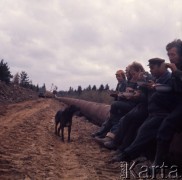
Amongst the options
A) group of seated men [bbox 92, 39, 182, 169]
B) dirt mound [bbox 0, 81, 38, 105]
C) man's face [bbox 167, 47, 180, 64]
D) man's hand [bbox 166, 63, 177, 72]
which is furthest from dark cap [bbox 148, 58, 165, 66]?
dirt mound [bbox 0, 81, 38, 105]

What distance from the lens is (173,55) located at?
5.15 meters

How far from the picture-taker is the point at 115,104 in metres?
7.47

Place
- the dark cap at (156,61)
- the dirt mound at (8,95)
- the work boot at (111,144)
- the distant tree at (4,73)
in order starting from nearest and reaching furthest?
the dark cap at (156,61), the work boot at (111,144), the dirt mound at (8,95), the distant tree at (4,73)

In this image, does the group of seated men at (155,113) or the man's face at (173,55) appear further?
the man's face at (173,55)

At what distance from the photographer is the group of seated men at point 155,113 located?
4.94m

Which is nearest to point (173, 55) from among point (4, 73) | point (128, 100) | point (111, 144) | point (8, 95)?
point (128, 100)

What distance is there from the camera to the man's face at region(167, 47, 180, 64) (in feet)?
16.8

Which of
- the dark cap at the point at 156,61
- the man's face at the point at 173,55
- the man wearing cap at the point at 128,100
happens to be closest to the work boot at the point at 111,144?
the man wearing cap at the point at 128,100

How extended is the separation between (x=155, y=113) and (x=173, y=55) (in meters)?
0.95

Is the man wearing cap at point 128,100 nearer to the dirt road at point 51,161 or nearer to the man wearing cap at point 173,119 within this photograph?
the dirt road at point 51,161

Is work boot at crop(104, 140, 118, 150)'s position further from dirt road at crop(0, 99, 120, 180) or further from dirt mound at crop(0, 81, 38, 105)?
dirt mound at crop(0, 81, 38, 105)

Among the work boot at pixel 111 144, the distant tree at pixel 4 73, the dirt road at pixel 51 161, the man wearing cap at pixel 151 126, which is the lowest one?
the dirt road at pixel 51 161

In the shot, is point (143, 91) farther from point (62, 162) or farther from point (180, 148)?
point (62, 162)

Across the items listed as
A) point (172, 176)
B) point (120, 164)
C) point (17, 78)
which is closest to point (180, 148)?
point (172, 176)
